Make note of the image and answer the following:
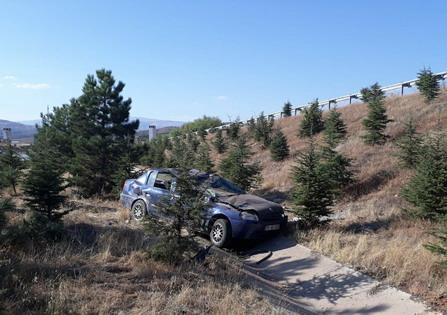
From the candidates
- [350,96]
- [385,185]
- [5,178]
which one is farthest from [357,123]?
[5,178]

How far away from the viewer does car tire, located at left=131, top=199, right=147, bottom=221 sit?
36.7ft

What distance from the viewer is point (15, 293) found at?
4891mm

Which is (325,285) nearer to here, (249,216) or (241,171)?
(249,216)

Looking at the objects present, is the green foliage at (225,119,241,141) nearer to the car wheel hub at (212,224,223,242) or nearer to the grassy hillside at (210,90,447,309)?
the grassy hillside at (210,90,447,309)

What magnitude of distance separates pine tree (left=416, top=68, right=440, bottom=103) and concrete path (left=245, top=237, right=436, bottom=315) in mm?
14957

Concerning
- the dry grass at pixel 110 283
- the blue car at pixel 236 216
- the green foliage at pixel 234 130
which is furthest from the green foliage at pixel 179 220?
the green foliage at pixel 234 130

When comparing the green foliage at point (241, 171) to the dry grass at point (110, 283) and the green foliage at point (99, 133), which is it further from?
the dry grass at point (110, 283)

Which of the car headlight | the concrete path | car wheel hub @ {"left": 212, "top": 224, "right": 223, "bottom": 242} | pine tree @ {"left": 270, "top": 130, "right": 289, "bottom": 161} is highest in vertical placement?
pine tree @ {"left": 270, "top": 130, "right": 289, "bottom": 161}

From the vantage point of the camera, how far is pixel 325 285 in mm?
7309

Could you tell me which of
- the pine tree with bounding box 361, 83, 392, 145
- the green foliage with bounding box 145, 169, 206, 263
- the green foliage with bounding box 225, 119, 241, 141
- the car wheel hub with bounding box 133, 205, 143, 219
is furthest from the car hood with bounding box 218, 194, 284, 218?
the green foliage with bounding box 225, 119, 241, 141

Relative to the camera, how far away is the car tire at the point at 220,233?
9195mm

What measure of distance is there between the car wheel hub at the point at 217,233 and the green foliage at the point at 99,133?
946cm

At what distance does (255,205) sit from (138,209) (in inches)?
144

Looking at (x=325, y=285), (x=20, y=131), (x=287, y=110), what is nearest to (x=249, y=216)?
(x=325, y=285)
